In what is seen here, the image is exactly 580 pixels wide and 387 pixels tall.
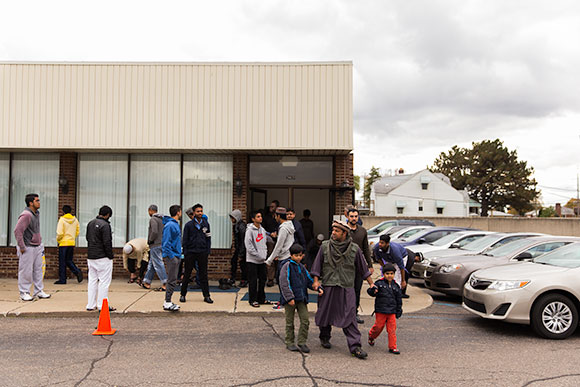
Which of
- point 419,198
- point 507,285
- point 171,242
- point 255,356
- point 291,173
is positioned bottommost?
point 255,356

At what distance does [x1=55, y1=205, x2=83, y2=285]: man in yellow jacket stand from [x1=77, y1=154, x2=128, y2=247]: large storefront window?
1168 millimetres

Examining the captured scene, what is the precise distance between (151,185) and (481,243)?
8.58m

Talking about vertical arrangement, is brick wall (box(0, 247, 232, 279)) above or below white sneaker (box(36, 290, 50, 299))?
above

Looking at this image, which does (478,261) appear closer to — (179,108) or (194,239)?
(194,239)

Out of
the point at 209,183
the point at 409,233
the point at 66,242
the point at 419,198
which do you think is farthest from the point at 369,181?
the point at 66,242

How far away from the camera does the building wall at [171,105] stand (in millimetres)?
11414

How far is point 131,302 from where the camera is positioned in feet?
30.0

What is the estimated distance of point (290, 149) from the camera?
11.4 m

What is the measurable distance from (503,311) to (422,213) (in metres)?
55.2

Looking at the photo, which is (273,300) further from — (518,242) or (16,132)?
(16,132)

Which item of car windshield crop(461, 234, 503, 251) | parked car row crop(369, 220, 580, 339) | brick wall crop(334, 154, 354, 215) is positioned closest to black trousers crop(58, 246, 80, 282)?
brick wall crop(334, 154, 354, 215)

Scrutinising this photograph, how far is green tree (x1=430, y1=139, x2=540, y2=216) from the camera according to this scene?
65.1 metres

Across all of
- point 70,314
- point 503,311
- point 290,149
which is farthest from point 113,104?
point 503,311

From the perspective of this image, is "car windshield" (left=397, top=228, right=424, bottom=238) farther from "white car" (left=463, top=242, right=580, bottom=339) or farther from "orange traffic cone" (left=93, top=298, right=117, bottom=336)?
"orange traffic cone" (left=93, top=298, right=117, bottom=336)
